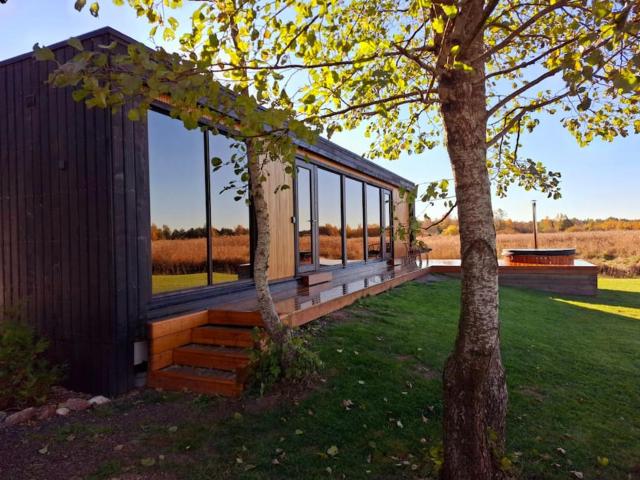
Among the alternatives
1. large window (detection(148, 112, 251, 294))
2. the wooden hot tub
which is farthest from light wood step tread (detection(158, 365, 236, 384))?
the wooden hot tub

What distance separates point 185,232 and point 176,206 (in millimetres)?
306

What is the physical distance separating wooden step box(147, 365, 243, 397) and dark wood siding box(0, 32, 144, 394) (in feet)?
0.91

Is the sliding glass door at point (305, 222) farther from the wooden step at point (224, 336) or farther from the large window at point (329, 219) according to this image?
the wooden step at point (224, 336)

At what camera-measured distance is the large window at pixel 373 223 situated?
35.4 ft

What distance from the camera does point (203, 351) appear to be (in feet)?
13.1

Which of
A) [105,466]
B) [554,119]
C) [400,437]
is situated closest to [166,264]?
[105,466]

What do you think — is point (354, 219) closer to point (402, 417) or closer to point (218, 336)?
point (218, 336)

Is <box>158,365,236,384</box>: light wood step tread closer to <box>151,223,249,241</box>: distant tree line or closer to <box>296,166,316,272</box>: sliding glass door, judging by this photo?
<box>151,223,249,241</box>: distant tree line

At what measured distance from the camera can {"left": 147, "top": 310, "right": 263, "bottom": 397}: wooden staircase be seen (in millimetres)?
3639

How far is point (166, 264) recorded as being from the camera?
4.49m

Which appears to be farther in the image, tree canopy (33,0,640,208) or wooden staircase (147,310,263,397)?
wooden staircase (147,310,263,397)

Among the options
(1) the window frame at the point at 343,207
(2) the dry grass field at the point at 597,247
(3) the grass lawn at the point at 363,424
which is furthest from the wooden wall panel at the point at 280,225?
(2) the dry grass field at the point at 597,247

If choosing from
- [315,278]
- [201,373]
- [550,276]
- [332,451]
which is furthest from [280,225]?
[550,276]

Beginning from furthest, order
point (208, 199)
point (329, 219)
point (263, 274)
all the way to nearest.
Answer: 1. point (329, 219)
2. point (208, 199)
3. point (263, 274)
